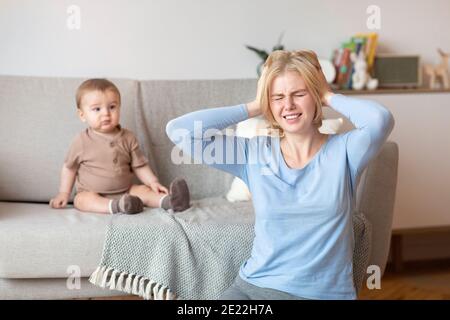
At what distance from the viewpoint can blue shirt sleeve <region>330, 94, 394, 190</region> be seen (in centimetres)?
166

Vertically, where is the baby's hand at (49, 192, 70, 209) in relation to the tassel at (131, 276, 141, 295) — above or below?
above

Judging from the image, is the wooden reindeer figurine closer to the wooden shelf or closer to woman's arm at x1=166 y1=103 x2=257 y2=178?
the wooden shelf

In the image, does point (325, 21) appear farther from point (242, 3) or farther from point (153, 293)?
point (153, 293)

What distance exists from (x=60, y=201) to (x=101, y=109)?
0.37 m

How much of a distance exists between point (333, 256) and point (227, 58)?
173 cm

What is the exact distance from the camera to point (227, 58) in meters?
3.22

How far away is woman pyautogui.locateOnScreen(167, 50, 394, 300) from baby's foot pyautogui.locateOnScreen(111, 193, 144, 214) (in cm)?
Result: 63

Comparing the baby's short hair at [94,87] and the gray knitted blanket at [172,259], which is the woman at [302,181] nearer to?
the gray knitted blanket at [172,259]

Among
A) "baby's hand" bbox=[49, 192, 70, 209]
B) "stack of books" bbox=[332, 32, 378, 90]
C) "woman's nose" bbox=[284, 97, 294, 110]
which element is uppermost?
"stack of books" bbox=[332, 32, 378, 90]

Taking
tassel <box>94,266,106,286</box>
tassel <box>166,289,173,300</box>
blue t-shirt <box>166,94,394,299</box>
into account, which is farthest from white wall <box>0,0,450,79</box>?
blue t-shirt <box>166,94,394,299</box>

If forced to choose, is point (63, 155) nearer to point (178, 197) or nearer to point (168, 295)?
point (178, 197)

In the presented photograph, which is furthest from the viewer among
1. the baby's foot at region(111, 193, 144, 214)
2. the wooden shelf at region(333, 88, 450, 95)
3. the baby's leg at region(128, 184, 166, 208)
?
the wooden shelf at region(333, 88, 450, 95)

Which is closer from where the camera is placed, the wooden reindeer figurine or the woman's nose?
the woman's nose

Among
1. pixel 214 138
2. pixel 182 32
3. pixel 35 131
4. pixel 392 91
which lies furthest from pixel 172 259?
pixel 392 91
